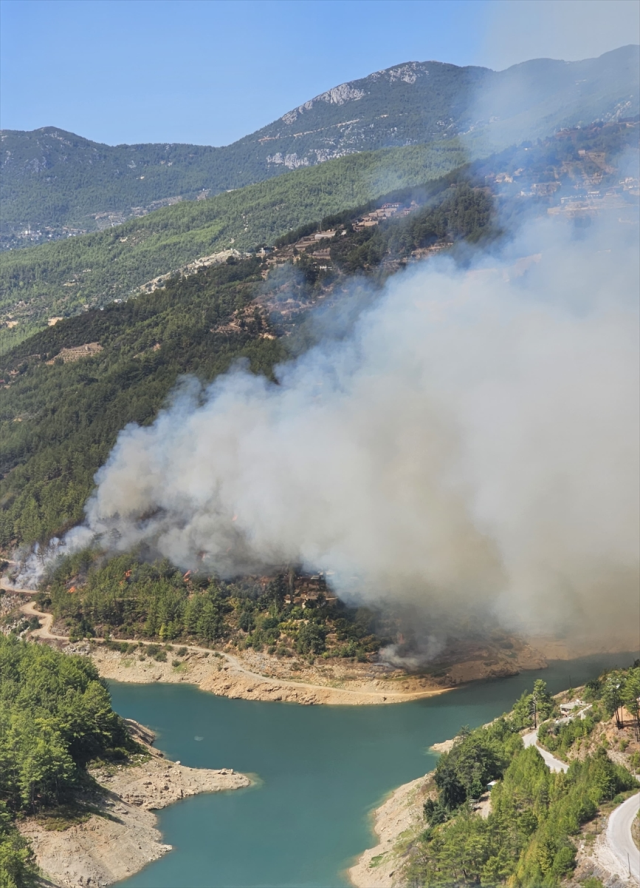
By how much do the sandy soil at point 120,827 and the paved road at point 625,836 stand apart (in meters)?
18.0

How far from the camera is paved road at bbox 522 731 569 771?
38.6 meters

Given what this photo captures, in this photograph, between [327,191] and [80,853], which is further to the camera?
[327,191]

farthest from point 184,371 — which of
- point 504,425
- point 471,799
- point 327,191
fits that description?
point 327,191

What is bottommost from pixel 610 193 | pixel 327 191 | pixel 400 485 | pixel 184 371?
pixel 400 485

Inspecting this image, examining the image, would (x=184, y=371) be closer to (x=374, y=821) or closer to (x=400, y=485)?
(x=400, y=485)

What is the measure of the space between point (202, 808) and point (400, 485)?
25.7 m

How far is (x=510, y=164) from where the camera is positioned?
11969 centimetres

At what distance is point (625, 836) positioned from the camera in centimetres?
3077

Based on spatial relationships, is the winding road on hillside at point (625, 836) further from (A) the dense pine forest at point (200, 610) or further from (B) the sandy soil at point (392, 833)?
(A) the dense pine forest at point (200, 610)

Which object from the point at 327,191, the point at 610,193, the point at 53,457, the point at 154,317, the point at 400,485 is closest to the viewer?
the point at 400,485

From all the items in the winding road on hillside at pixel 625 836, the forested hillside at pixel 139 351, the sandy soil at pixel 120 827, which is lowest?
the sandy soil at pixel 120 827

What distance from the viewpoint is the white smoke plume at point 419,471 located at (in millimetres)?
59031

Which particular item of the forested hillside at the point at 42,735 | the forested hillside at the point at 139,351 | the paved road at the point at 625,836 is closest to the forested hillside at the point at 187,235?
the forested hillside at the point at 139,351

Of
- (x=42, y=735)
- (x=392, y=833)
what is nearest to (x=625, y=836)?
(x=392, y=833)
